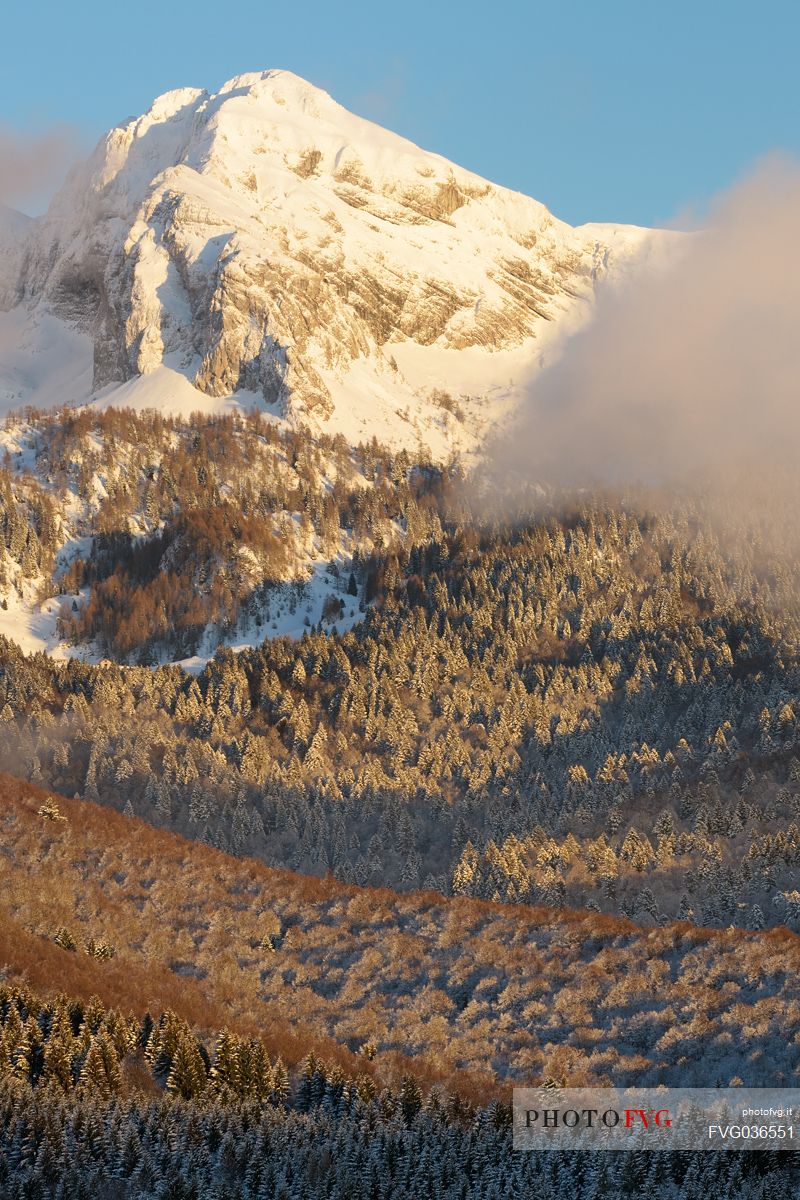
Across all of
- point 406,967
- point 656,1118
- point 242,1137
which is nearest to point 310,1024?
point 406,967

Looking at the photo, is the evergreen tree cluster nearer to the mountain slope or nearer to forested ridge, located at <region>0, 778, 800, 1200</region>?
forested ridge, located at <region>0, 778, 800, 1200</region>

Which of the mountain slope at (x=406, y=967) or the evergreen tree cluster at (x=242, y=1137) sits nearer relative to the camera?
the evergreen tree cluster at (x=242, y=1137)

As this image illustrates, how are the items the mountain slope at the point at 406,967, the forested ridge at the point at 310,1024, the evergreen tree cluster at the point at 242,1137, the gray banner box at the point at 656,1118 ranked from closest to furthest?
the evergreen tree cluster at the point at 242,1137 < the forested ridge at the point at 310,1024 < the gray banner box at the point at 656,1118 < the mountain slope at the point at 406,967

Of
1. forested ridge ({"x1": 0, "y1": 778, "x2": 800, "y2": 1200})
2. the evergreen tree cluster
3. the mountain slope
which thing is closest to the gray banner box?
the evergreen tree cluster

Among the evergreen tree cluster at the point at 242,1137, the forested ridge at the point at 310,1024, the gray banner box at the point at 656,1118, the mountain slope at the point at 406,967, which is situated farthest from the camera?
the mountain slope at the point at 406,967

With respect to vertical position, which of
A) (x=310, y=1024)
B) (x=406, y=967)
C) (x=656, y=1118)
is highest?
(x=406, y=967)

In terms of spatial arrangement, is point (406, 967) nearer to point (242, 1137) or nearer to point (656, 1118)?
point (656, 1118)

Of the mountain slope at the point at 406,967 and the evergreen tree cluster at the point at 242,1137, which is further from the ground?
the mountain slope at the point at 406,967

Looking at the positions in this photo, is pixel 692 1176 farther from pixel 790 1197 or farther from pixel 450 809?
pixel 450 809

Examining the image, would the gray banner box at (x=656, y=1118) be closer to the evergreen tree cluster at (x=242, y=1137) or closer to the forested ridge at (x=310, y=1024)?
the evergreen tree cluster at (x=242, y=1137)

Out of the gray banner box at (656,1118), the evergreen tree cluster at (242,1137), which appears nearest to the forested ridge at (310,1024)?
the evergreen tree cluster at (242,1137)
